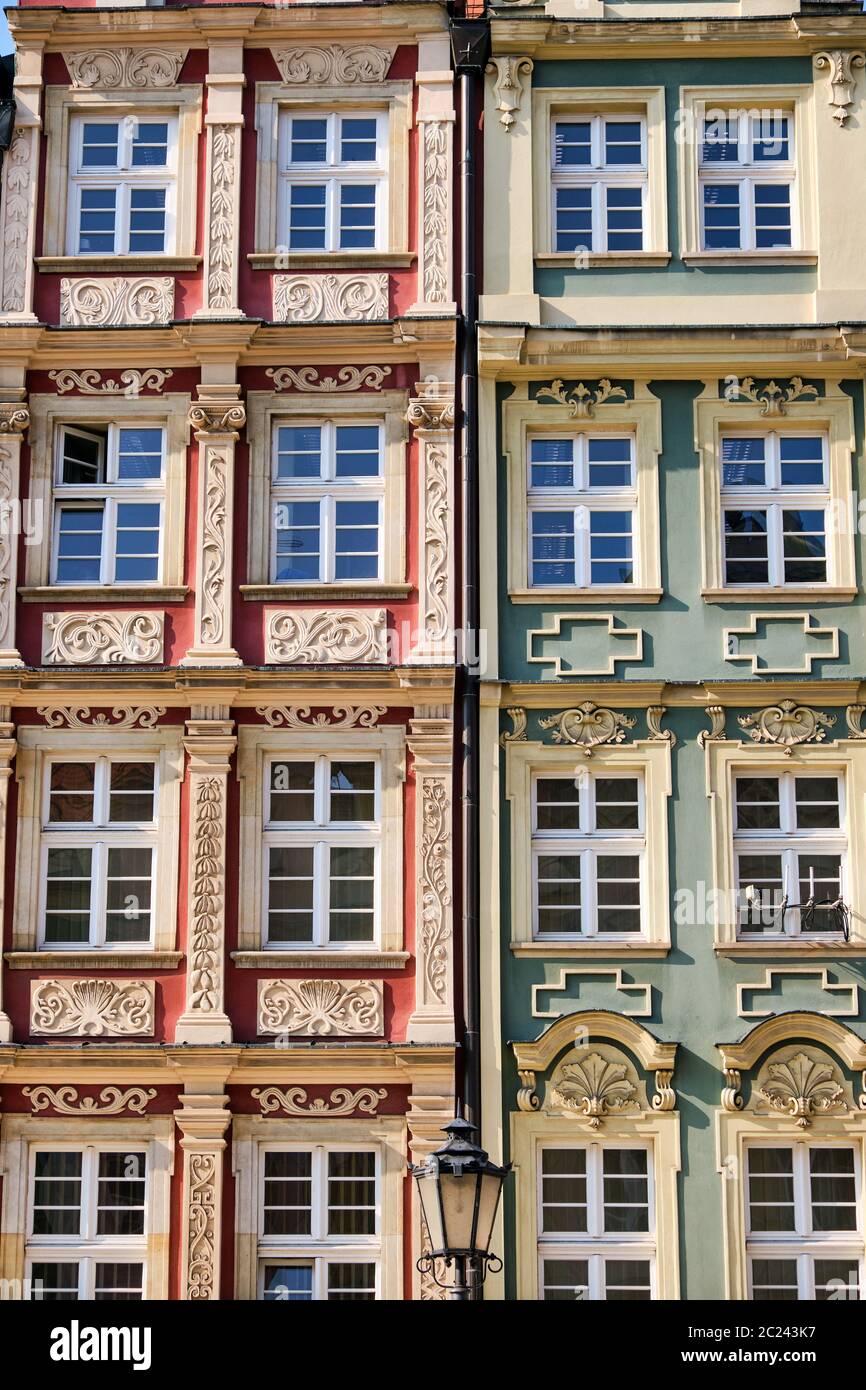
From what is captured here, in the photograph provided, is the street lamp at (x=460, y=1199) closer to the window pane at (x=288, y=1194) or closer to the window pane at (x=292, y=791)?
the window pane at (x=288, y=1194)

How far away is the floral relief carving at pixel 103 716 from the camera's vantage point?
2281 cm

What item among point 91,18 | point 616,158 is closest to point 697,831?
point 616,158

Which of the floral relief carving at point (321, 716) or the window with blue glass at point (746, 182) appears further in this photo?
the window with blue glass at point (746, 182)

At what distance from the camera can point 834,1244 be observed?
21.4 m

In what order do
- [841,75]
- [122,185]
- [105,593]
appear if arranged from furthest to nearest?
[122,185] < [841,75] < [105,593]

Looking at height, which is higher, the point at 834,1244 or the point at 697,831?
the point at 697,831

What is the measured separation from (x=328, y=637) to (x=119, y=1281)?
6525 mm

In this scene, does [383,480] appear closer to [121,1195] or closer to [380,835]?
[380,835]

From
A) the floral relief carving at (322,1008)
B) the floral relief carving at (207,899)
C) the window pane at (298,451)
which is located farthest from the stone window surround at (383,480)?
the floral relief carving at (322,1008)

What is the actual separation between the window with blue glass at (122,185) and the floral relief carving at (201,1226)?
374 inches

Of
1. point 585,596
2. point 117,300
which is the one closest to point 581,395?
point 585,596

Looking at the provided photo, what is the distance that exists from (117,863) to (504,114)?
8.81m

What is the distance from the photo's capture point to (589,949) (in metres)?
22.0

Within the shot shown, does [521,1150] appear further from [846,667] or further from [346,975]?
[846,667]
